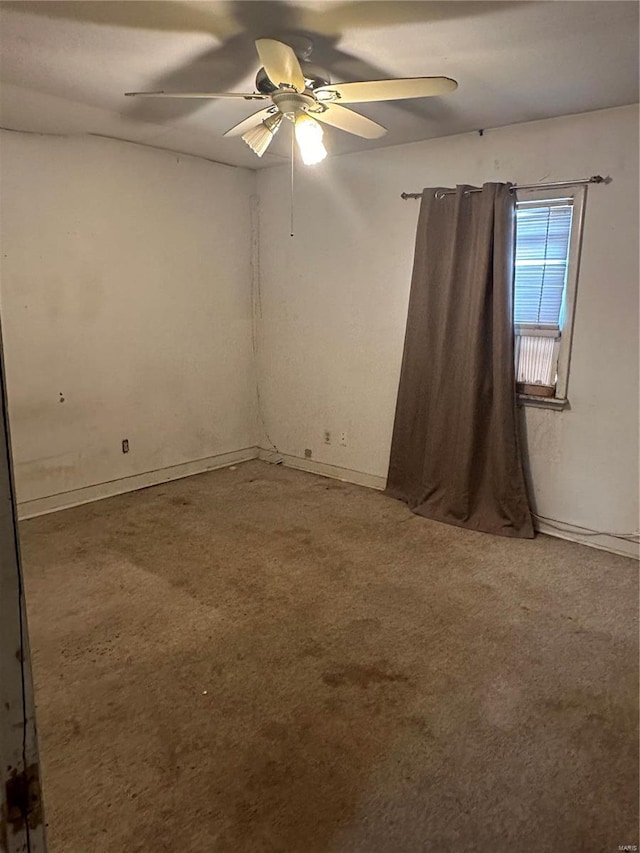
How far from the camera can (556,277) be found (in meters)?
3.34

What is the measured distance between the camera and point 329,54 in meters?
2.39

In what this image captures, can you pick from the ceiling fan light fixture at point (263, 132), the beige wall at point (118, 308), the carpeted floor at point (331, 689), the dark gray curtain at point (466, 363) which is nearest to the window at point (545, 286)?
the dark gray curtain at point (466, 363)

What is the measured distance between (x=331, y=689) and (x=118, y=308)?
115 inches

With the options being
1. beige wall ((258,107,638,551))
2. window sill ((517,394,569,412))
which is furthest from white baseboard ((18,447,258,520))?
window sill ((517,394,569,412))

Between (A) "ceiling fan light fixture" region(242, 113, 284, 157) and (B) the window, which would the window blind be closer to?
(B) the window

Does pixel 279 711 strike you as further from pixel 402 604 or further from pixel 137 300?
pixel 137 300

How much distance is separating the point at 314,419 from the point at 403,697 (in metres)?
2.77

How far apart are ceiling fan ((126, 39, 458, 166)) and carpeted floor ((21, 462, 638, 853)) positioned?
2.09m

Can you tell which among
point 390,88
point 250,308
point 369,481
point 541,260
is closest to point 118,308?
point 250,308

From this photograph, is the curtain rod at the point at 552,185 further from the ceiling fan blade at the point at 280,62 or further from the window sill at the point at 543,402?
the ceiling fan blade at the point at 280,62

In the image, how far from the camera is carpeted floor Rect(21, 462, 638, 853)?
1646 millimetres

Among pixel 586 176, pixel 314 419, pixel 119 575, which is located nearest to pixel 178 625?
pixel 119 575

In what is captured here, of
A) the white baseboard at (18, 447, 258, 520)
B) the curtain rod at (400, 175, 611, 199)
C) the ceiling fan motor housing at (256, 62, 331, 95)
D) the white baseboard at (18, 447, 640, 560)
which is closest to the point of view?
the ceiling fan motor housing at (256, 62, 331, 95)

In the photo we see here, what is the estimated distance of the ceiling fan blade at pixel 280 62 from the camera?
1904 millimetres
